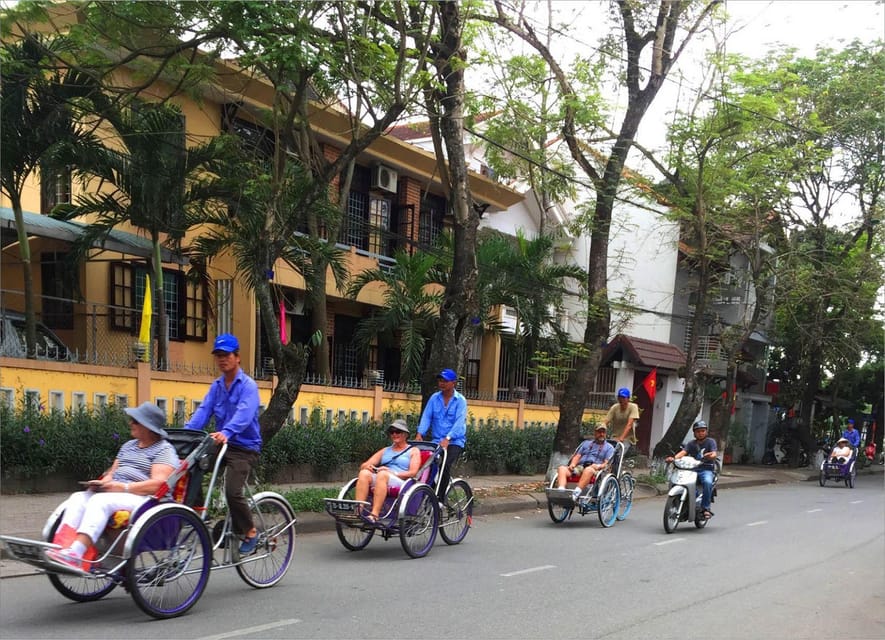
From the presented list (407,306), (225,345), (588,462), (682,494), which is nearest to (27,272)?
(225,345)

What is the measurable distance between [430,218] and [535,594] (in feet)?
54.2

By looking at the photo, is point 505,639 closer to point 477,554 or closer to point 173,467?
point 173,467

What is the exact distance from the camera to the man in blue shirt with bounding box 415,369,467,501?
29.7 feet

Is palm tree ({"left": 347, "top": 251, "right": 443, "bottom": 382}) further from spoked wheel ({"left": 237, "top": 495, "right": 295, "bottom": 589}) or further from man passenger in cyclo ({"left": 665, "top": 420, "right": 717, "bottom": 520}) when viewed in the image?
spoked wheel ({"left": 237, "top": 495, "right": 295, "bottom": 589})

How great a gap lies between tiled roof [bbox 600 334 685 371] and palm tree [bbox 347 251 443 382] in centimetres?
828

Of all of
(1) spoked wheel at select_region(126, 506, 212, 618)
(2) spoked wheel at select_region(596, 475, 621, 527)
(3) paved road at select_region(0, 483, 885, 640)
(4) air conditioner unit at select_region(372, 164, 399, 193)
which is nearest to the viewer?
(1) spoked wheel at select_region(126, 506, 212, 618)

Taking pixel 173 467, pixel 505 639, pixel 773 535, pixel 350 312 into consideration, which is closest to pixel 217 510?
pixel 173 467

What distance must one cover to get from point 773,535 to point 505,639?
7.58 meters

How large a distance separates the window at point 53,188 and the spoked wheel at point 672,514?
9.85 m

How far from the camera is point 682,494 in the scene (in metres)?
11.5

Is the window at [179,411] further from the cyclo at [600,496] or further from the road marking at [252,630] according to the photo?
the road marking at [252,630]

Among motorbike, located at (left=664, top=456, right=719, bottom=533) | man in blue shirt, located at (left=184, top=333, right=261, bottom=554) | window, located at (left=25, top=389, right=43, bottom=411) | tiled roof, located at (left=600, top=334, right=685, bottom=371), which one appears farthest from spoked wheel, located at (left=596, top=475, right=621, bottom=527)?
tiled roof, located at (left=600, top=334, right=685, bottom=371)

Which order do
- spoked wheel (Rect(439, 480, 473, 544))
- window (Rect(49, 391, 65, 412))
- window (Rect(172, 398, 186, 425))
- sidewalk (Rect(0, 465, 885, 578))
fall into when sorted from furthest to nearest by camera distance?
window (Rect(172, 398, 186, 425)) < window (Rect(49, 391, 65, 412)) < spoked wheel (Rect(439, 480, 473, 544)) < sidewalk (Rect(0, 465, 885, 578))

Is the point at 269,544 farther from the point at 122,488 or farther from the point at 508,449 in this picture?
the point at 508,449
